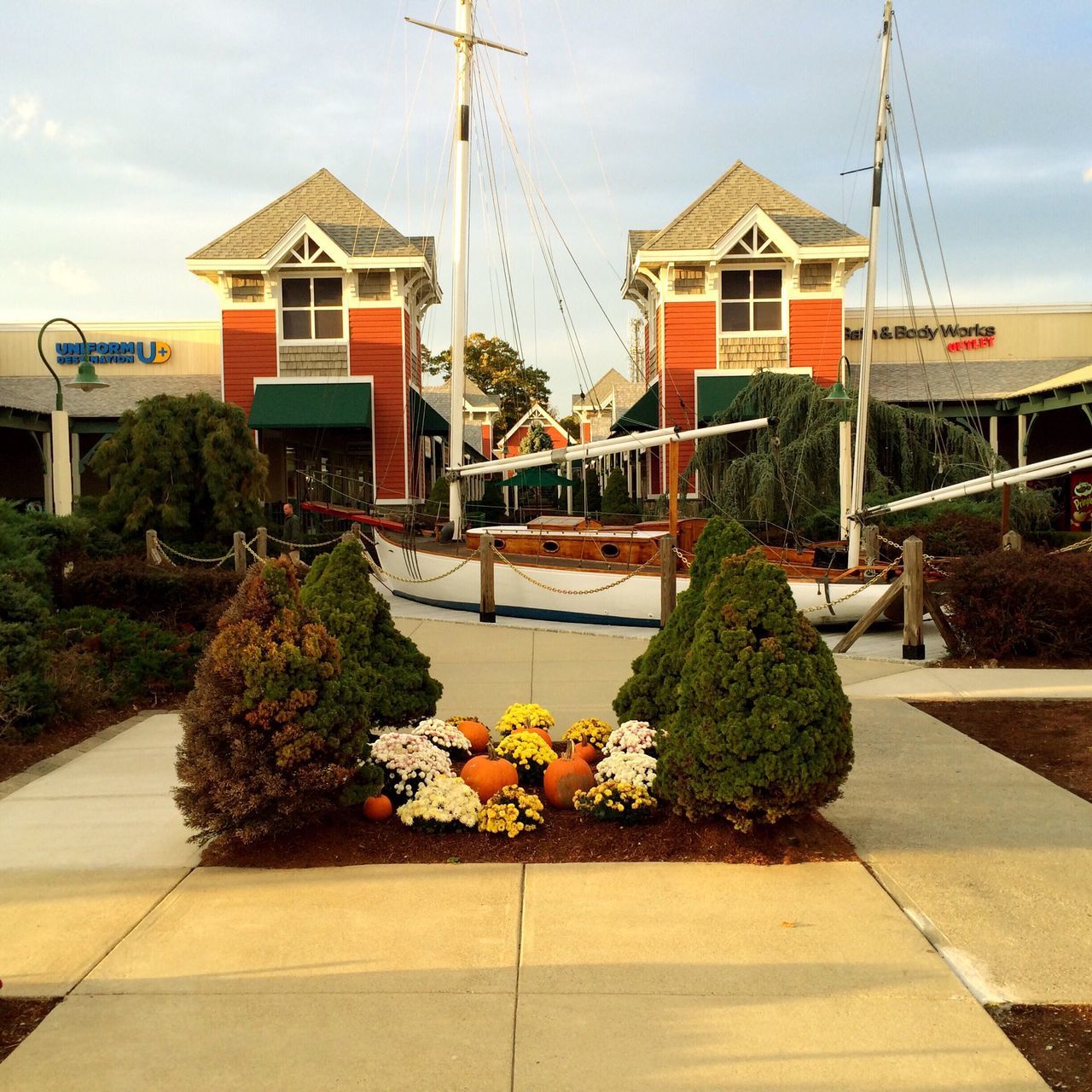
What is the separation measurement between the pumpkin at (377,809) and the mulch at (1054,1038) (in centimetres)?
321

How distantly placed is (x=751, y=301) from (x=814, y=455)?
5.65 meters

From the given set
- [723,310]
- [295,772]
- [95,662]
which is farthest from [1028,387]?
[295,772]

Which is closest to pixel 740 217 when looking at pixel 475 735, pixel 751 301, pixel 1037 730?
pixel 751 301

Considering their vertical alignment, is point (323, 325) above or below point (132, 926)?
above

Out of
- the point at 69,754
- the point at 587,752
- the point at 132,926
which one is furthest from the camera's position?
the point at 69,754

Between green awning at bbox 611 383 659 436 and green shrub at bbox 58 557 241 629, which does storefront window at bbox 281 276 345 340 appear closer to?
green awning at bbox 611 383 659 436

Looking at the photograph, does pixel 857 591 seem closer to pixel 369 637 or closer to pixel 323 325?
pixel 369 637

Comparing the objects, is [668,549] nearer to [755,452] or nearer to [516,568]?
[516,568]

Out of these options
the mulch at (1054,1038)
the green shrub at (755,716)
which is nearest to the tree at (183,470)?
the green shrub at (755,716)

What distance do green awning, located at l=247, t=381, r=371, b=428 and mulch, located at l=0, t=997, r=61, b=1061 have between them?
21.2 m

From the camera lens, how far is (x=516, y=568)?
1739 cm

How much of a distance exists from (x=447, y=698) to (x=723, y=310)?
17891 mm

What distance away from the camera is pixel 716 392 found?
82.7 ft

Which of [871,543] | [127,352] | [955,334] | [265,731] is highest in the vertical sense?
[955,334]
